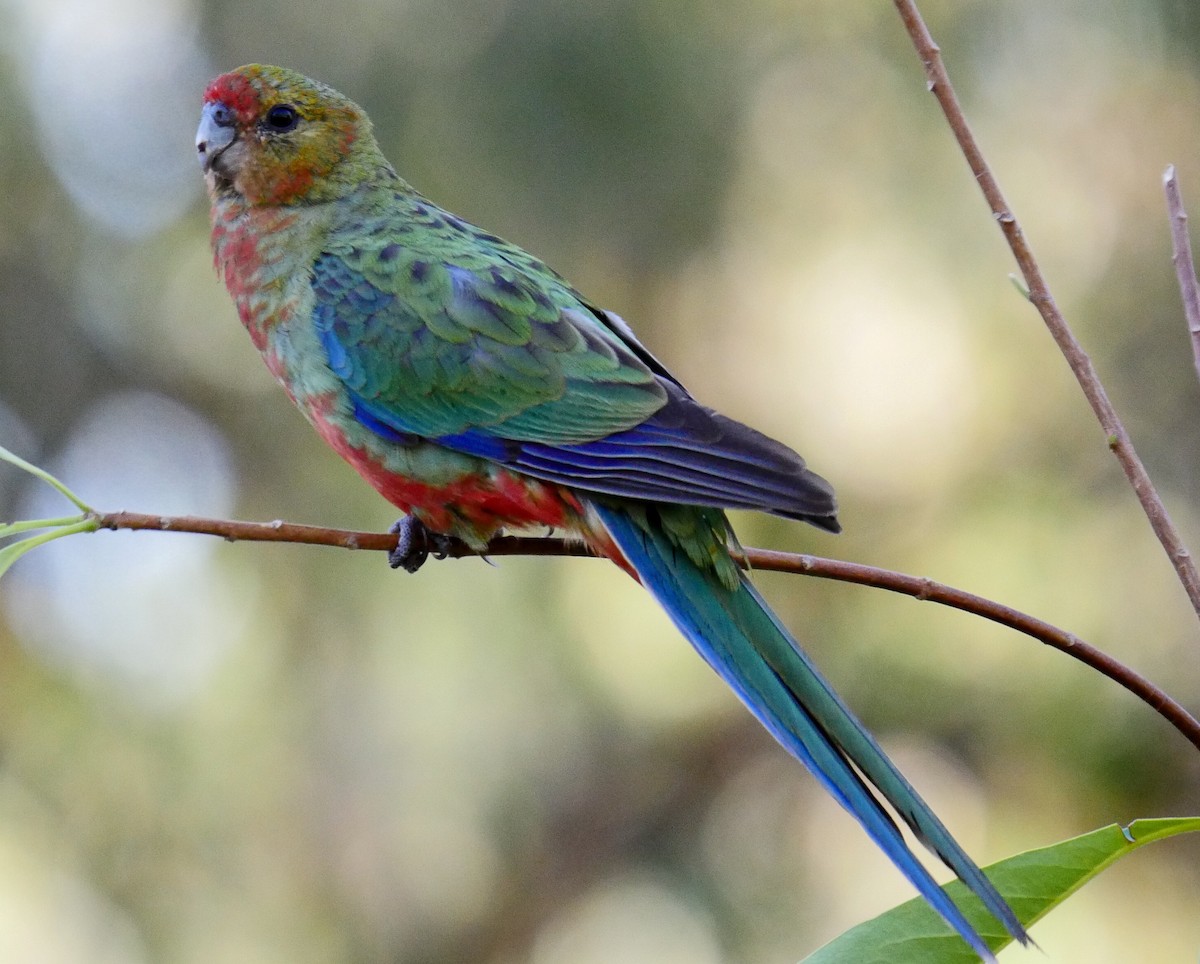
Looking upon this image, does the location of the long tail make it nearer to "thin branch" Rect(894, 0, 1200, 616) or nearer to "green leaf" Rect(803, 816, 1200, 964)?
"green leaf" Rect(803, 816, 1200, 964)

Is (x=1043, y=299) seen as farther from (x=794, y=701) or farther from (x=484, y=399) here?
(x=484, y=399)

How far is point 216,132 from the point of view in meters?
2.74

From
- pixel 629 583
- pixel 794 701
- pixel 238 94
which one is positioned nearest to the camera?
pixel 794 701

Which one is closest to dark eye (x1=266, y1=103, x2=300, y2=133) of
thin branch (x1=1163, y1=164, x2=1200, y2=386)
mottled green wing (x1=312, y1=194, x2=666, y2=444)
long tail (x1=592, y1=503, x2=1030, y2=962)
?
mottled green wing (x1=312, y1=194, x2=666, y2=444)

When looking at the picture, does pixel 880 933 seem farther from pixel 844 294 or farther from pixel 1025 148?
pixel 1025 148

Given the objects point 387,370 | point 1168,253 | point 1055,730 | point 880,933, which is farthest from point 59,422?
point 880,933

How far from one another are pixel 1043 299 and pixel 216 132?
74.1 inches

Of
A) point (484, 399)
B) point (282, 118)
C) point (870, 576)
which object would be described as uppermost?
point (282, 118)

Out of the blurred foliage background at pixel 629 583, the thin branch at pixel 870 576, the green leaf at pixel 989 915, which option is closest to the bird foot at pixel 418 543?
the thin branch at pixel 870 576

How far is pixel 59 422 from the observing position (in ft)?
19.7

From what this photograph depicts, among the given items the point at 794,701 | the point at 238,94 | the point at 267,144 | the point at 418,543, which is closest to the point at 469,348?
the point at 418,543

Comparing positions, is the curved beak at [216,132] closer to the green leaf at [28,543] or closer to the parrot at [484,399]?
the parrot at [484,399]

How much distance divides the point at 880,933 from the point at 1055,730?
153 inches

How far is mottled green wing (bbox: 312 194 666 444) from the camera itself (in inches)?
91.9
